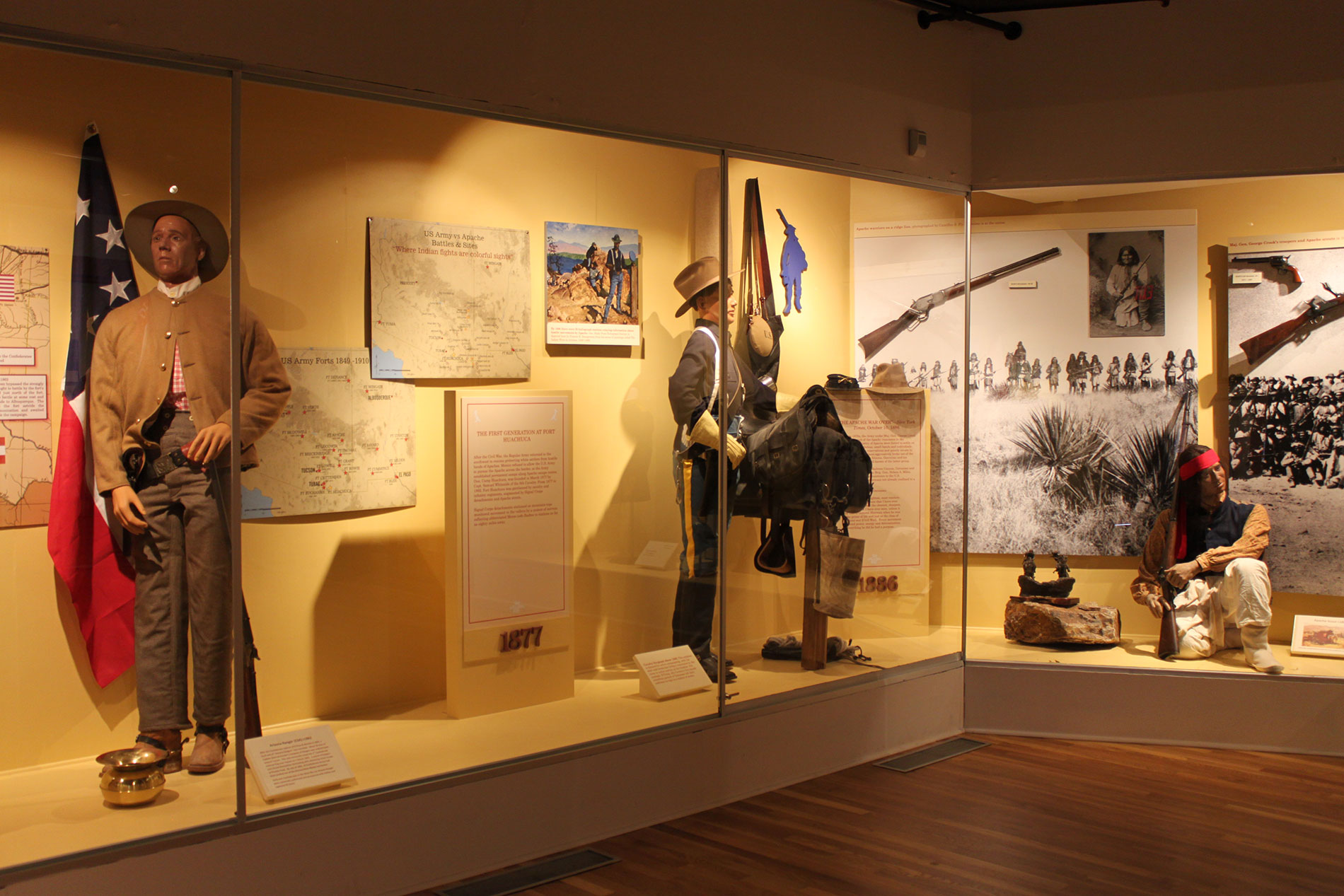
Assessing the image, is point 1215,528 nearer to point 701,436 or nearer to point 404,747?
point 701,436

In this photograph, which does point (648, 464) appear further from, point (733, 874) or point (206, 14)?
point (206, 14)

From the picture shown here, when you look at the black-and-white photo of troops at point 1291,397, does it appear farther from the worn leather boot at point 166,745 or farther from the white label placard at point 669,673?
the worn leather boot at point 166,745

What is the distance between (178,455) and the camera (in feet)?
9.65

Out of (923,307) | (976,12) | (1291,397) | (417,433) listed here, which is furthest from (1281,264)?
(417,433)

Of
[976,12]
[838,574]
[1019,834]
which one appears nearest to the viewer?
[1019,834]

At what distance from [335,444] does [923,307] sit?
2.80 metres

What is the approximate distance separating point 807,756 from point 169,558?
8.39 feet

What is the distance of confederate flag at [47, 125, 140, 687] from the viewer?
277cm

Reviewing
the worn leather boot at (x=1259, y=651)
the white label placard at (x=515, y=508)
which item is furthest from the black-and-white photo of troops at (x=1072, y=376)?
the white label placard at (x=515, y=508)

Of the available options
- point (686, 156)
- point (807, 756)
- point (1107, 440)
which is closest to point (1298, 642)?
point (1107, 440)

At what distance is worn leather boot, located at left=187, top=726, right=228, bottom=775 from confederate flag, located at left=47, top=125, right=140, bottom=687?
288 millimetres

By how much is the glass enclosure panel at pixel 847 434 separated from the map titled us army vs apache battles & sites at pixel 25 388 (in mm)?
2341

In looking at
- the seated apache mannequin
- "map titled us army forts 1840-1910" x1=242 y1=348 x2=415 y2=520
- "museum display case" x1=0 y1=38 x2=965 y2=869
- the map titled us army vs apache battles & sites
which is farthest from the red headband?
the map titled us army vs apache battles & sites

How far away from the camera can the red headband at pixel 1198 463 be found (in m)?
5.01
